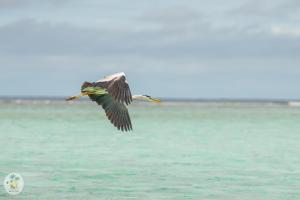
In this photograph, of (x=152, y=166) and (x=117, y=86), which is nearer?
(x=117, y=86)

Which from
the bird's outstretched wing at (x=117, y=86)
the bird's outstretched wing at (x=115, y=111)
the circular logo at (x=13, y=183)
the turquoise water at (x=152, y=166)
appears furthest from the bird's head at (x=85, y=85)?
the circular logo at (x=13, y=183)

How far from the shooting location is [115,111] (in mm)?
13211

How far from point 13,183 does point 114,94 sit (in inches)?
277

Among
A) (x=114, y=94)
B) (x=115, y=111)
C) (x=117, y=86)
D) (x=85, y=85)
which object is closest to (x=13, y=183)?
(x=115, y=111)

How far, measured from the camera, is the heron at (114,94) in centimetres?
1127

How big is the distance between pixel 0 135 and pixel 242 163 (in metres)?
14.9

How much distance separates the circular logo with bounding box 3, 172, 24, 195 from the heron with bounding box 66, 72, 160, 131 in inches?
158

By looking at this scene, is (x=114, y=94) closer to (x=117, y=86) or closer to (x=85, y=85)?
(x=117, y=86)

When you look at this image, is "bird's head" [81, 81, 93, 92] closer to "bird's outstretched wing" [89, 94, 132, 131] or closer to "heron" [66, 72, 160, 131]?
"heron" [66, 72, 160, 131]

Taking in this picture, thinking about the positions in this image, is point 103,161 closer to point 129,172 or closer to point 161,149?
point 129,172

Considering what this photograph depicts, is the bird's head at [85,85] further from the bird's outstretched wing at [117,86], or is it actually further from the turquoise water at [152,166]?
the turquoise water at [152,166]

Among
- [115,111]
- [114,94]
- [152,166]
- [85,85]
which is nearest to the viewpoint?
[114,94]

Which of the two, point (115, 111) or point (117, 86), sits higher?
point (117, 86)

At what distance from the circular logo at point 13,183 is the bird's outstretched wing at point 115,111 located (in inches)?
156
